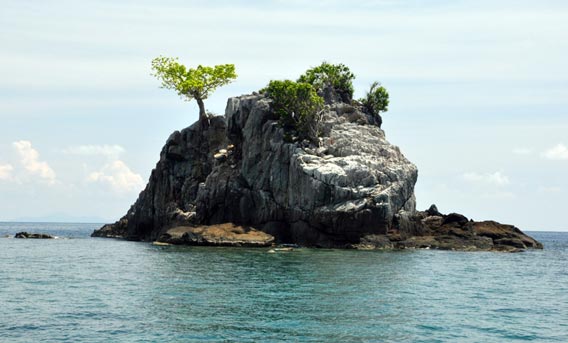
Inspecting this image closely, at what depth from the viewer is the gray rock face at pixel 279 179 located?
3285 inches

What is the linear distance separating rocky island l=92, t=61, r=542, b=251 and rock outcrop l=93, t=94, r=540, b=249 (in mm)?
145

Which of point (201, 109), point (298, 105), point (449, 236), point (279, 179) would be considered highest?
point (201, 109)

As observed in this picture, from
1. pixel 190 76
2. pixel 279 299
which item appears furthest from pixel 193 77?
pixel 279 299

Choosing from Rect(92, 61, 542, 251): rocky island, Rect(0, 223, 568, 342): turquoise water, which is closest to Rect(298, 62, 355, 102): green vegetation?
Rect(92, 61, 542, 251): rocky island

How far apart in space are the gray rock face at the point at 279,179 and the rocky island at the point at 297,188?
15 centimetres

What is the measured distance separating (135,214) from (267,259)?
49614mm

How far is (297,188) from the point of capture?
86250 millimetres

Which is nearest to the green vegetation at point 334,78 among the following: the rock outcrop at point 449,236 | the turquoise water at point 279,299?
the rock outcrop at point 449,236

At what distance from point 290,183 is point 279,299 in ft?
150

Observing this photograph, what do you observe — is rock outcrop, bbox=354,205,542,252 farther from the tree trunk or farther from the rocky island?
the tree trunk

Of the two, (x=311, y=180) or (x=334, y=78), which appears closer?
(x=311, y=180)

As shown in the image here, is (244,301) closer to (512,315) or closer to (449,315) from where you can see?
(449,315)

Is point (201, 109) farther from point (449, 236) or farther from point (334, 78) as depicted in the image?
point (449, 236)

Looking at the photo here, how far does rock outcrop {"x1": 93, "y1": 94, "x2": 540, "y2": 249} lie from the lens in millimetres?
83438
